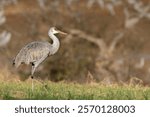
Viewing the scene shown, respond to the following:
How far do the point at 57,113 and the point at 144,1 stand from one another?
99.3 feet

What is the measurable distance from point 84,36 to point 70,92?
1629 centimetres

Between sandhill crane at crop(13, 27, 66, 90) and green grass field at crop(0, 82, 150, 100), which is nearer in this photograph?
green grass field at crop(0, 82, 150, 100)

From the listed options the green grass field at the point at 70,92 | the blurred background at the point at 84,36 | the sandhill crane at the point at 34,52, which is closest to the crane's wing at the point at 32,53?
the sandhill crane at the point at 34,52

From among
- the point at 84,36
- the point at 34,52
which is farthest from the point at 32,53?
the point at 84,36

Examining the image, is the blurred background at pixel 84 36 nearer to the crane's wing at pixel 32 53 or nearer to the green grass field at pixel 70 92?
the crane's wing at pixel 32 53

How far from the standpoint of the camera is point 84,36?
2725 cm

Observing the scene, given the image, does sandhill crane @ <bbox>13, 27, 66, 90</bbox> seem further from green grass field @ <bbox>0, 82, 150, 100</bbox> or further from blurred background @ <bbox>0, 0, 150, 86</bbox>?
blurred background @ <bbox>0, 0, 150, 86</bbox>

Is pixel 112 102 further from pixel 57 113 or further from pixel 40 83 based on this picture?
pixel 40 83

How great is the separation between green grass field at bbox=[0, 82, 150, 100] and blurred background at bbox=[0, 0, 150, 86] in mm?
6471

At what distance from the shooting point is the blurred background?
21.4 m

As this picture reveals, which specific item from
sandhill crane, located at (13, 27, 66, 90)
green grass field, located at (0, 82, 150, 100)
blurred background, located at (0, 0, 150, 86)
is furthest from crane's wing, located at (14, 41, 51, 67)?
blurred background, located at (0, 0, 150, 86)

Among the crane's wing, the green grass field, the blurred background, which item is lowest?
the green grass field

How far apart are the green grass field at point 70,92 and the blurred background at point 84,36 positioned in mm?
6471

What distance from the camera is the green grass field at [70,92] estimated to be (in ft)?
35.1
